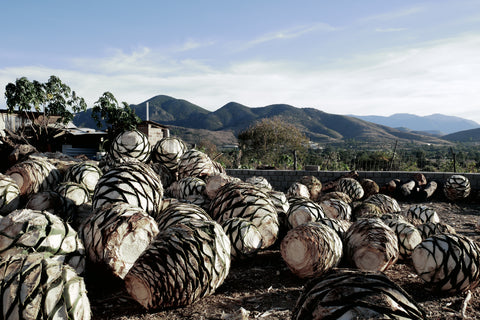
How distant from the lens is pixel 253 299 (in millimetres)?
2096

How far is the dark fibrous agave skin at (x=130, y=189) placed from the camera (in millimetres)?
2531

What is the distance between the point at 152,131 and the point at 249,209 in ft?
48.1

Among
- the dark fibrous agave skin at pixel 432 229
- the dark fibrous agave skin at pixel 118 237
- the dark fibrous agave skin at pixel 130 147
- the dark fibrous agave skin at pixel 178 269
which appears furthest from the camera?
the dark fibrous agave skin at pixel 130 147

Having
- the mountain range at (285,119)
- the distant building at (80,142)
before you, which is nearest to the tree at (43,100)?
the distant building at (80,142)

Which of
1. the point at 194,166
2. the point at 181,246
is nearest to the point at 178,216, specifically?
the point at 181,246

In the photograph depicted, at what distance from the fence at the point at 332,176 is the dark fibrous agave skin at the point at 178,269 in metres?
7.41

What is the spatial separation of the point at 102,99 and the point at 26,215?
45.1 ft

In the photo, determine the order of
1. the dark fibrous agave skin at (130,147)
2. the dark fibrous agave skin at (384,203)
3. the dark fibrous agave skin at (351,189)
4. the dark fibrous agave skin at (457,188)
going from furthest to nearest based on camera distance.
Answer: the dark fibrous agave skin at (457,188)
the dark fibrous agave skin at (351,189)
the dark fibrous agave skin at (384,203)
the dark fibrous agave skin at (130,147)

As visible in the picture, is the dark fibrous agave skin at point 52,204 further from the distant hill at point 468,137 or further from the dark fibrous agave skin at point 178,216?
the distant hill at point 468,137

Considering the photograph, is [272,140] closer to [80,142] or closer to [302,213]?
[80,142]

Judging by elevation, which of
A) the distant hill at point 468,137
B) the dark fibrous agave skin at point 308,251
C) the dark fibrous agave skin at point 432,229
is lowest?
the distant hill at point 468,137

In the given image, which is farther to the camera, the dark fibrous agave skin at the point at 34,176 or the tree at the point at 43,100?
the tree at the point at 43,100

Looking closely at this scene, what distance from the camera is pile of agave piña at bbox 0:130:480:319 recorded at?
133 cm

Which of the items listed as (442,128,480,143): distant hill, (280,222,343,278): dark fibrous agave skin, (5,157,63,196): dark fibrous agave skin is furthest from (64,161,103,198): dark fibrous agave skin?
(442,128,480,143): distant hill
